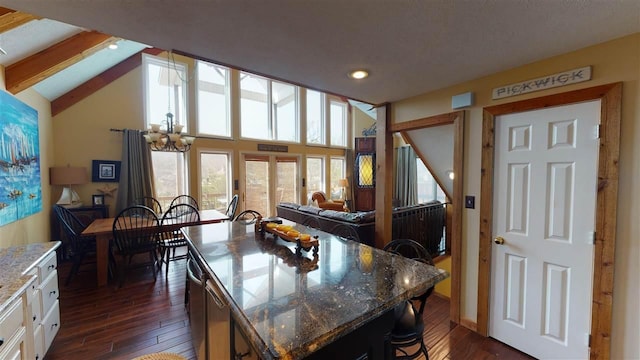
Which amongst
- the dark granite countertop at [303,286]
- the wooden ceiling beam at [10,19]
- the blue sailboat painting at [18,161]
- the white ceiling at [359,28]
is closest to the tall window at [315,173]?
the blue sailboat painting at [18,161]

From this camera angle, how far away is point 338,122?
328 inches

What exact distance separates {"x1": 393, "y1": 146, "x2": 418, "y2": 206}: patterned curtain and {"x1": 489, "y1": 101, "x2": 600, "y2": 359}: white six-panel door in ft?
18.8

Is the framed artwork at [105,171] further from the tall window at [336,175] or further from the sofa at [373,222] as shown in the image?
the tall window at [336,175]

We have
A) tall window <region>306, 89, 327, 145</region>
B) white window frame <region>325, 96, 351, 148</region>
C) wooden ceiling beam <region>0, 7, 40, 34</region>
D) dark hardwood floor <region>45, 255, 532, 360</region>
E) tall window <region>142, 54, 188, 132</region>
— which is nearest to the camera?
wooden ceiling beam <region>0, 7, 40, 34</region>

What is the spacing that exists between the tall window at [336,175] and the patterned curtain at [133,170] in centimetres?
488

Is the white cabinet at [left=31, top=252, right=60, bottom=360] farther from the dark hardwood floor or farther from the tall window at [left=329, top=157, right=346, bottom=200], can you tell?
the tall window at [left=329, top=157, right=346, bottom=200]

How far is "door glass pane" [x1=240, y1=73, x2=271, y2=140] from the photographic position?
6.36 m

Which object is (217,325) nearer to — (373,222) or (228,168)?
(373,222)

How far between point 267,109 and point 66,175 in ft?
13.9

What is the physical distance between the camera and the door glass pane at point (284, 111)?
22.7 ft

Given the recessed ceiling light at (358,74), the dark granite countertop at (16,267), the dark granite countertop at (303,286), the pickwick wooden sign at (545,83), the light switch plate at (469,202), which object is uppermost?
the recessed ceiling light at (358,74)

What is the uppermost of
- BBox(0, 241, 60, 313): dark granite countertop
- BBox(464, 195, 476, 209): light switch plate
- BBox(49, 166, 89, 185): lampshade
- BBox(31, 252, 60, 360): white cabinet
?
BBox(49, 166, 89, 185): lampshade

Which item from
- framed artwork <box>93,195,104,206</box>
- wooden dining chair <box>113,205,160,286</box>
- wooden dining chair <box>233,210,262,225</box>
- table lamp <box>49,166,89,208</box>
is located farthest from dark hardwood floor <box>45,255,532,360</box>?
framed artwork <box>93,195,104,206</box>

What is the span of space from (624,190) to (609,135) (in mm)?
353
